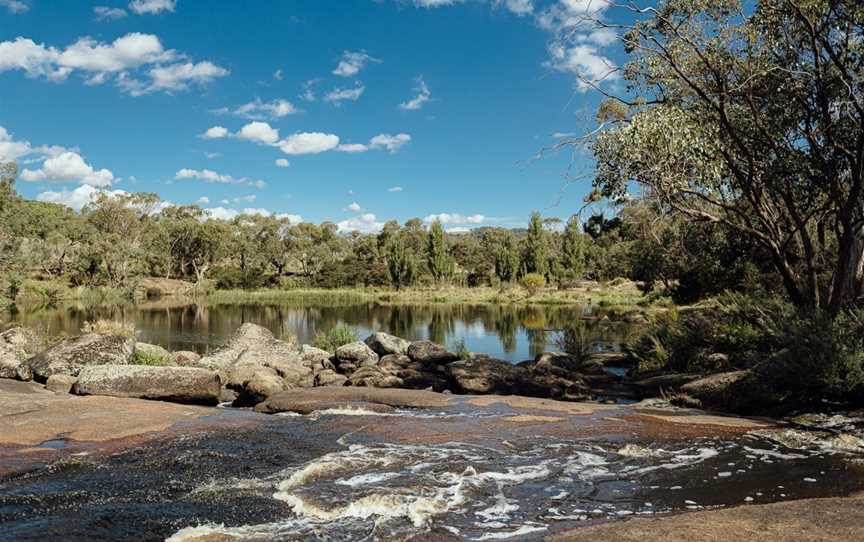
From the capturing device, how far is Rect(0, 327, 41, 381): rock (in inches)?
691

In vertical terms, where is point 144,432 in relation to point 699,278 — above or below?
below

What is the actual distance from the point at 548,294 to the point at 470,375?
1954 inches

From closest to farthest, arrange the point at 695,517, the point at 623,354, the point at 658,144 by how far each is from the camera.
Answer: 1. the point at 695,517
2. the point at 658,144
3. the point at 623,354

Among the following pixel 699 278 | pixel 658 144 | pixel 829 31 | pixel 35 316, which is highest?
pixel 829 31

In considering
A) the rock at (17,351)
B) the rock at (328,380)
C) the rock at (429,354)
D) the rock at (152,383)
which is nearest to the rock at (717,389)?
the rock at (429,354)

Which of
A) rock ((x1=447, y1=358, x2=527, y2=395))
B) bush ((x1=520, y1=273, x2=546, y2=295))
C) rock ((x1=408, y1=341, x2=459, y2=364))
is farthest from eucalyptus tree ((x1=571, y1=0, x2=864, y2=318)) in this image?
bush ((x1=520, y1=273, x2=546, y2=295))

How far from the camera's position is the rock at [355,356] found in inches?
846

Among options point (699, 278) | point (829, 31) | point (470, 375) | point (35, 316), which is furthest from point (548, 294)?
point (829, 31)

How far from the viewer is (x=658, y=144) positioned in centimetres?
1395

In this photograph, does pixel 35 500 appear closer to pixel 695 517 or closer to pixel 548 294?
pixel 695 517

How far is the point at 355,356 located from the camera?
21.7m

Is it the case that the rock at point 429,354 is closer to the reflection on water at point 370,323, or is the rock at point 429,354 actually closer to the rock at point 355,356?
the rock at point 355,356

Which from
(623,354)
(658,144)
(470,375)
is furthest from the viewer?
(623,354)

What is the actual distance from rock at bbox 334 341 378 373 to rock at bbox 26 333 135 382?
21.3ft
